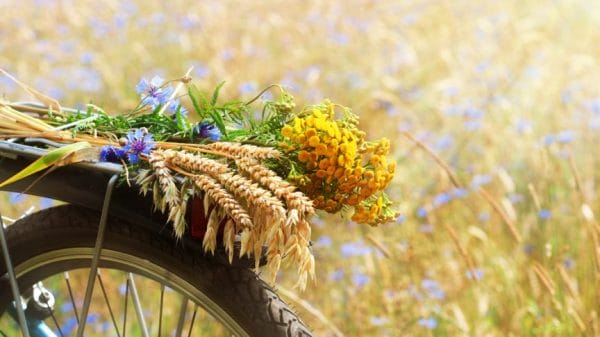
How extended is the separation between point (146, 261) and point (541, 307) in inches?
67.7

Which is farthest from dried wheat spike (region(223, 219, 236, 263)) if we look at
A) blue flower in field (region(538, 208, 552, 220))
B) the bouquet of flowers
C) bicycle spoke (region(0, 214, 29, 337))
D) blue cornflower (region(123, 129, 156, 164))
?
blue flower in field (region(538, 208, 552, 220))

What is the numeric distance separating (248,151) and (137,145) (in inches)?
9.8

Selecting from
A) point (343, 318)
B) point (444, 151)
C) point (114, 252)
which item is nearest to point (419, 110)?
point (444, 151)

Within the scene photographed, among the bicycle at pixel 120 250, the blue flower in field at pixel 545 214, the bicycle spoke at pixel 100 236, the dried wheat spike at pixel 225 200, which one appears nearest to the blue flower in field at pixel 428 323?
the blue flower in field at pixel 545 214

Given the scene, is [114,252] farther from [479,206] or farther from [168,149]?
[479,206]

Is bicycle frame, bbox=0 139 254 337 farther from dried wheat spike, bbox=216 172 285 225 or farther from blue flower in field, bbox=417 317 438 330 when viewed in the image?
blue flower in field, bbox=417 317 438 330

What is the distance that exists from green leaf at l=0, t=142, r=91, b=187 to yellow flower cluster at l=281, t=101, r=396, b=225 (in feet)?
1.33

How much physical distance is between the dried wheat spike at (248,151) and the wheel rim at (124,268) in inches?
11.8

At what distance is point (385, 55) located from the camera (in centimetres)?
622

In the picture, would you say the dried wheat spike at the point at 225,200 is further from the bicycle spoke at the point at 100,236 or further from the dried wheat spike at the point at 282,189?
the bicycle spoke at the point at 100,236

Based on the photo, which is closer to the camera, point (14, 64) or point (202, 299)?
point (202, 299)

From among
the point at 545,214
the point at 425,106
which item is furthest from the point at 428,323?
the point at 425,106

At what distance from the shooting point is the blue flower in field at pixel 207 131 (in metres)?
2.09

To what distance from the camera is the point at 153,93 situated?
7.27 ft
